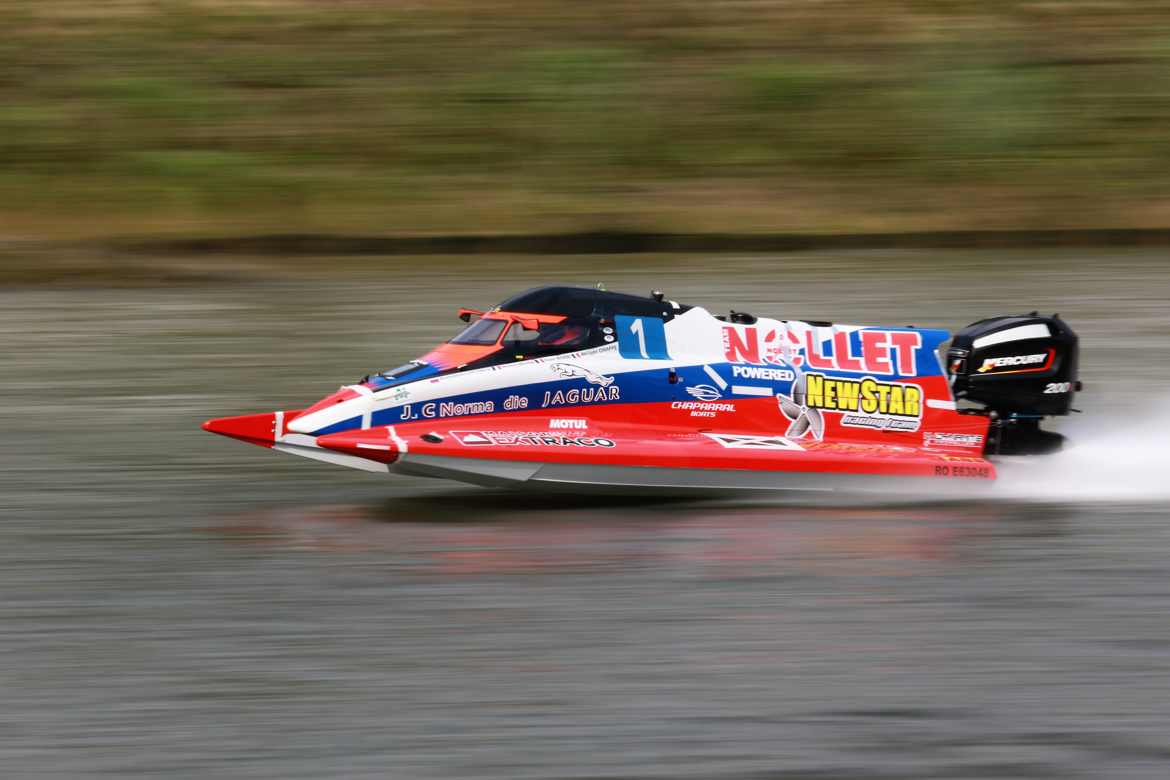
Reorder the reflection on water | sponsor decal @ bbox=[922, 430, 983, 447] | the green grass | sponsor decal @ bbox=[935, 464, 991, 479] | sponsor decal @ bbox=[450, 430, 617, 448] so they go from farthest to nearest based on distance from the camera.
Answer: the green grass → sponsor decal @ bbox=[922, 430, 983, 447] → sponsor decal @ bbox=[935, 464, 991, 479] → sponsor decal @ bbox=[450, 430, 617, 448] → the reflection on water

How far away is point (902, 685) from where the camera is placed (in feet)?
23.7

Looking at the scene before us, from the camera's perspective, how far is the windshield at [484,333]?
32.6ft

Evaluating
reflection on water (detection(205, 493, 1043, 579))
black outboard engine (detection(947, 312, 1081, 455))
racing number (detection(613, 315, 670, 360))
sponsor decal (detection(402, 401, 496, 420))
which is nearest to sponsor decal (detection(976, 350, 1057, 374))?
black outboard engine (detection(947, 312, 1081, 455))

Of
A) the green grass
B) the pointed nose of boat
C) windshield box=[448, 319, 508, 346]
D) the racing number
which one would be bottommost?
the pointed nose of boat

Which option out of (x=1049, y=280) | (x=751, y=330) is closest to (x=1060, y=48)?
(x=1049, y=280)

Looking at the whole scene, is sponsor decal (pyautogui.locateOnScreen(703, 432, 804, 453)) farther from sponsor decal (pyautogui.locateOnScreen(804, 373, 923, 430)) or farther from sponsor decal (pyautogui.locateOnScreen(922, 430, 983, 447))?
sponsor decal (pyautogui.locateOnScreen(922, 430, 983, 447))

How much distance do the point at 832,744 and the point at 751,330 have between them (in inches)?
165

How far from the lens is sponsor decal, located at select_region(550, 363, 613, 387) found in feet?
32.2

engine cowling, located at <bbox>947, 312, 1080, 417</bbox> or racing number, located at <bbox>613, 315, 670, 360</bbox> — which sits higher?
racing number, located at <bbox>613, 315, 670, 360</bbox>

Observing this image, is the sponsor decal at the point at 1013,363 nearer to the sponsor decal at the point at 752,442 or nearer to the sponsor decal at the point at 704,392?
the sponsor decal at the point at 752,442

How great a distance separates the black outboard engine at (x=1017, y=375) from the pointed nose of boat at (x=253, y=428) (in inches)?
193

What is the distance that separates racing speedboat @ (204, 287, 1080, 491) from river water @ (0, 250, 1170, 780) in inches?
14.0

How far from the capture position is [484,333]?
32.7ft

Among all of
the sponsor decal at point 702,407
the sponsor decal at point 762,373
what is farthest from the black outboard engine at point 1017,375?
the sponsor decal at point 702,407
